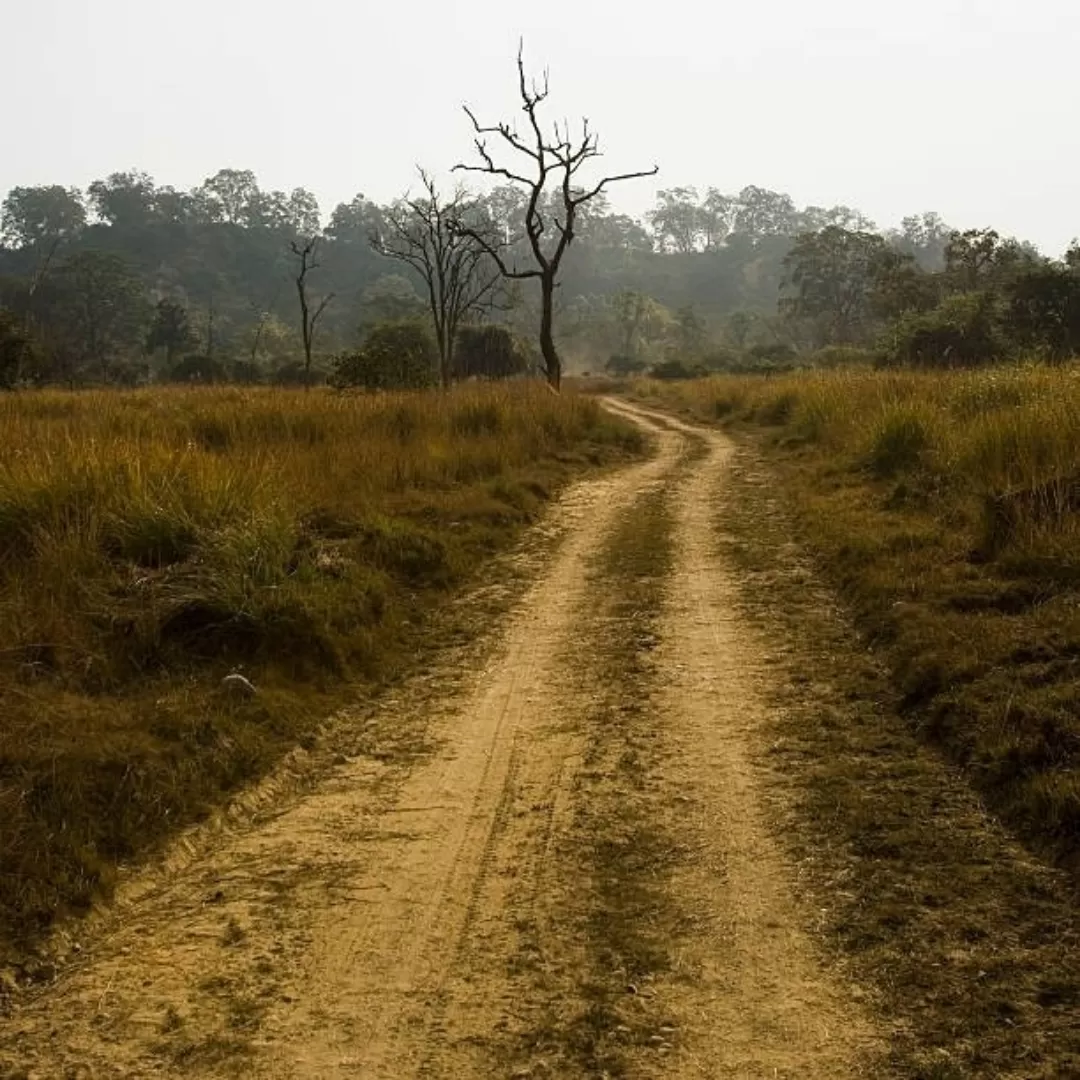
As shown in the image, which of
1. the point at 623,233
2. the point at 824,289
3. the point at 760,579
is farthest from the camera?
the point at 623,233

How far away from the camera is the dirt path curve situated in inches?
104

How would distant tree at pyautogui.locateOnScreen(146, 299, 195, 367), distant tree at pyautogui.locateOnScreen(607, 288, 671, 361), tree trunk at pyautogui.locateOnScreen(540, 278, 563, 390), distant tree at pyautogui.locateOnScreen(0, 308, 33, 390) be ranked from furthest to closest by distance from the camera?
distant tree at pyautogui.locateOnScreen(607, 288, 671, 361) < distant tree at pyautogui.locateOnScreen(146, 299, 195, 367) < distant tree at pyautogui.locateOnScreen(0, 308, 33, 390) < tree trunk at pyautogui.locateOnScreen(540, 278, 563, 390)

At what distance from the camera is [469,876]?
352cm

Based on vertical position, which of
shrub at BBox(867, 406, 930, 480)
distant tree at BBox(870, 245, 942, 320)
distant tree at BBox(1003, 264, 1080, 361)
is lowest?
shrub at BBox(867, 406, 930, 480)

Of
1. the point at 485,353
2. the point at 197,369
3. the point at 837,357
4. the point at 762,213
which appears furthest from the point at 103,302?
the point at 762,213

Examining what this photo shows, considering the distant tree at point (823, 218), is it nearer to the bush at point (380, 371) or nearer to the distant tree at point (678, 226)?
the distant tree at point (678, 226)

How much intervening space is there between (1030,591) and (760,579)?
6.99 ft

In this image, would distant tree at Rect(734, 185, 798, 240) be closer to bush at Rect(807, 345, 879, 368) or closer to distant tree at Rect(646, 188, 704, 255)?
distant tree at Rect(646, 188, 704, 255)

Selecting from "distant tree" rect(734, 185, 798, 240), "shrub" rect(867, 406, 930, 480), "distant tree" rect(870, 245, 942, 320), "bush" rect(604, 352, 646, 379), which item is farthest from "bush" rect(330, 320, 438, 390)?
"distant tree" rect(734, 185, 798, 240)

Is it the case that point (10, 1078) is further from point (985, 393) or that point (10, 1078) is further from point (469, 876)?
point (985, 393)

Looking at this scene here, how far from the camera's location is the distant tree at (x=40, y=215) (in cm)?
10419

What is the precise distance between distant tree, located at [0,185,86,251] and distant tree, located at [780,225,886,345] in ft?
251

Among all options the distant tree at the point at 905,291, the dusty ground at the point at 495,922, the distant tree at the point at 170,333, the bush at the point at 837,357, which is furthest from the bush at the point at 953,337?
the distant tree at the point at 170,333

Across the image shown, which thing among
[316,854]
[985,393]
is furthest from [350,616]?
[985,393]
